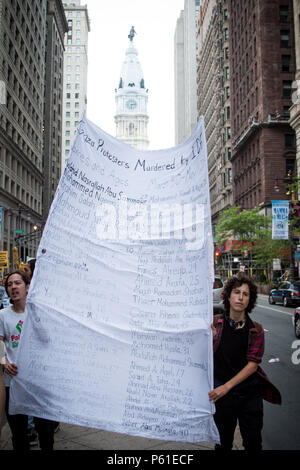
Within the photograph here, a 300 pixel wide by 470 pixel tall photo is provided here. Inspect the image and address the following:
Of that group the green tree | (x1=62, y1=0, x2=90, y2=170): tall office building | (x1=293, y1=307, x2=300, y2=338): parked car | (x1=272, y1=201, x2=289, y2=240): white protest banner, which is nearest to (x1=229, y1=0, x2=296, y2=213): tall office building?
the green tree

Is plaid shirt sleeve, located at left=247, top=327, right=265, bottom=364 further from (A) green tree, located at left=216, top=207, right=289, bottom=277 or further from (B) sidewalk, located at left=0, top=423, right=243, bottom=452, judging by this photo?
(A) green tree, located at left=216, top=207, right=289, bottom=277

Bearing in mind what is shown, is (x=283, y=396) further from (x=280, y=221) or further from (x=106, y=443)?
(x=280, y=221)

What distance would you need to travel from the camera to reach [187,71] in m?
133

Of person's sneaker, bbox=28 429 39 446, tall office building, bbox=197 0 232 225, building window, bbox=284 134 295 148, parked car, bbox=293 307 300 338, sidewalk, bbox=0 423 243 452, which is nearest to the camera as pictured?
sidewalk, bbox=0 423 243 452

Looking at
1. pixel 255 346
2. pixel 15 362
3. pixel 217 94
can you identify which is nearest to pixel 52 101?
pixel 217 94

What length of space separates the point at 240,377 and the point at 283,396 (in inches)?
149

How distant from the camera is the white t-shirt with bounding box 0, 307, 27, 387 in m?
3.67

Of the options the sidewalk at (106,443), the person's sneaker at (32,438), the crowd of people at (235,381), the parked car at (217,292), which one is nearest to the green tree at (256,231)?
the parked car at (217,292)

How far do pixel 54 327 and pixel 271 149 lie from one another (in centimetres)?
4694

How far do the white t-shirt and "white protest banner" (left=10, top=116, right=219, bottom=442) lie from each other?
49 centimetres

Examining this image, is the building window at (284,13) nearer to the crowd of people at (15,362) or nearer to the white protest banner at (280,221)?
the white protest banner at (280,221)

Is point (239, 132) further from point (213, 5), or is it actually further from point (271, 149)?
point (213, 5)

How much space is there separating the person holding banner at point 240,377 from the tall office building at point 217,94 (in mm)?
64208
